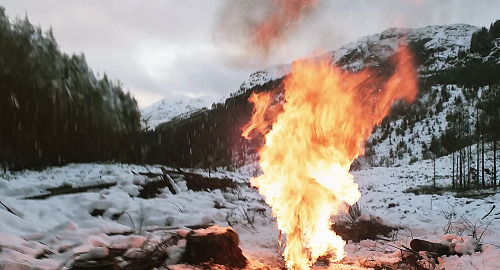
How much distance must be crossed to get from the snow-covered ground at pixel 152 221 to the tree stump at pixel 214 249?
0.66 feet

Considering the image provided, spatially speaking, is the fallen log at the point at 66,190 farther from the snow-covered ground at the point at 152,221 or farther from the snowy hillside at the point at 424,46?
the snowy hillside at the point at 424,46

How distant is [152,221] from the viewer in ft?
25.7

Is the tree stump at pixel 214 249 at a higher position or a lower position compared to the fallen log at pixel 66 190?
lower

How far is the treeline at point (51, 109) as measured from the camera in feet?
46.4

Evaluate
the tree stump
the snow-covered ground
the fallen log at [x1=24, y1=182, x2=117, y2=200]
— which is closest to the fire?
the snow-covered ground

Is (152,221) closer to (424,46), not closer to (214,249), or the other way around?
(214,249)

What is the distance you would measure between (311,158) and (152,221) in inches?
162

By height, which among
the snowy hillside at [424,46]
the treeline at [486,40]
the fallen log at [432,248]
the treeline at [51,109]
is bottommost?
the fallen log at [432,248]

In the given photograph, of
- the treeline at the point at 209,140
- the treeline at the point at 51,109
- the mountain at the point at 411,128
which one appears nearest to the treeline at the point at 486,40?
the mountain at the point at 411,128

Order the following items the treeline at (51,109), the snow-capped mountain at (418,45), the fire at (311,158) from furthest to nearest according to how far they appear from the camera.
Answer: the snow-capped mountain at (418,45) < the treeline at (51,109) < the fire at (311,158)

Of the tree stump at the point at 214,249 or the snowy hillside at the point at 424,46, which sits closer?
the tree stump at the point at 214,249

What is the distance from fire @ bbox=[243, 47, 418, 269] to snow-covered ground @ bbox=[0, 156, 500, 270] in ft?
2.15

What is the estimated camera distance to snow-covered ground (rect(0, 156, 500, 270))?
4.23m

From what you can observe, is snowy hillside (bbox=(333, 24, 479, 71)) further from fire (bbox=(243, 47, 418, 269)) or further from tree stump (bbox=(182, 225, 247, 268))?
tree stump (bbox=(182, 225, 247, 268))
